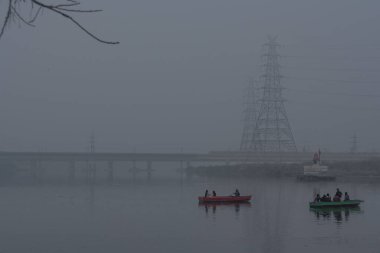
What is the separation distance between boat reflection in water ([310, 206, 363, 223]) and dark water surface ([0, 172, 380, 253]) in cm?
5

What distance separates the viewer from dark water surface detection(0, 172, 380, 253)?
2236cm

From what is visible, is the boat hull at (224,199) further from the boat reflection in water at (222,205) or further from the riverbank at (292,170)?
the riverbank at (292,170)

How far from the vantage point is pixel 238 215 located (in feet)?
113

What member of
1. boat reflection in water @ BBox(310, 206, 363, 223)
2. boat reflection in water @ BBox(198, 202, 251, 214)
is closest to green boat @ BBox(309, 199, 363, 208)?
boat reflection in water @ BBox(310, 206, 363, 223)

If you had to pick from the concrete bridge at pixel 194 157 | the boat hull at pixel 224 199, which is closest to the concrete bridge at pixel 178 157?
the concrete bridge at pixel 194 157

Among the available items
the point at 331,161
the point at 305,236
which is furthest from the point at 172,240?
the point at 331,161

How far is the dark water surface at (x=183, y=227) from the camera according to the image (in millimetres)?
22359

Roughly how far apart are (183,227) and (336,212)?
10993 mm

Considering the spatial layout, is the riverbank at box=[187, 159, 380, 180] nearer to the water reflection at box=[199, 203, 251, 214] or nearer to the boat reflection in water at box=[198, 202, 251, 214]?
the boat reflection in water at box=[198, 202, 251, 214]

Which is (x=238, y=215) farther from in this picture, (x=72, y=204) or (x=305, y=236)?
(x=72, y=204)

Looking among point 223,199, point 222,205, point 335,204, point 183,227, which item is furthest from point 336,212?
point 183,227

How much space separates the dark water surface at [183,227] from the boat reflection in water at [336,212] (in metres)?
0.05

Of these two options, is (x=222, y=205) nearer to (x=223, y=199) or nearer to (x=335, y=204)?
(x=223, y=199)

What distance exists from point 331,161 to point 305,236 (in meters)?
70.7
